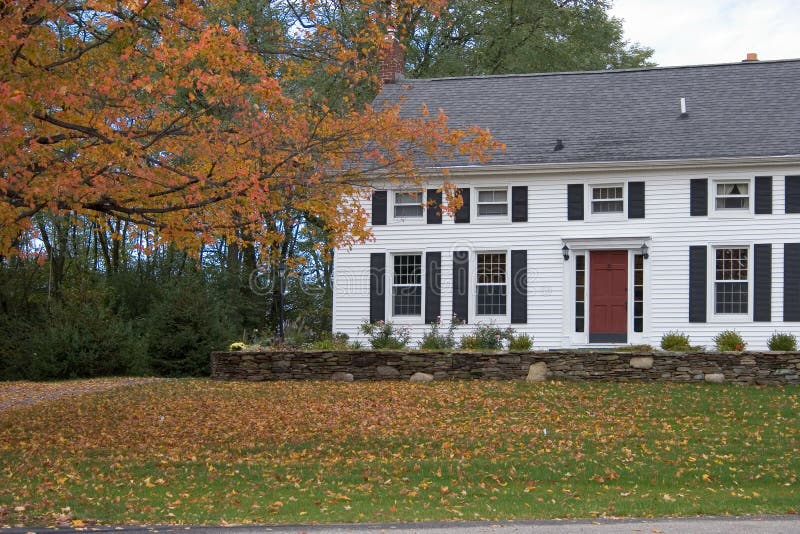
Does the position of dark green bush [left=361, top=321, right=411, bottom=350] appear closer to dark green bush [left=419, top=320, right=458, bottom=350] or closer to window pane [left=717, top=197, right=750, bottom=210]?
dark green bush [left=419, top=320, right=458, bottom=350]

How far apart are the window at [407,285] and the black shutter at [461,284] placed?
87 centimetres

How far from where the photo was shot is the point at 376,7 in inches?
567

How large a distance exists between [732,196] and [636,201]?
2.11 metres

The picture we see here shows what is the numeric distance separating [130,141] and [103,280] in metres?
16.5

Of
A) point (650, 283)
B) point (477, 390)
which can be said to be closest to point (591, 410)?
point (477, 390)

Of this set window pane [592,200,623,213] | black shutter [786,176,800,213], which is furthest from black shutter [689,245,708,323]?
black shutter [786,176,800,213]

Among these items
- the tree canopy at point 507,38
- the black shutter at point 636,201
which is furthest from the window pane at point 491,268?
the tree canopy at point 507,38

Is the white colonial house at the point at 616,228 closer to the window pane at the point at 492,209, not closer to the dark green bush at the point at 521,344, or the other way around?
the window pane at the point at 492,209

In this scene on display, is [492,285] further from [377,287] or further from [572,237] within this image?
[377,287]

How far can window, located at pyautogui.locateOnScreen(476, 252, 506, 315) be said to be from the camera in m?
24.1

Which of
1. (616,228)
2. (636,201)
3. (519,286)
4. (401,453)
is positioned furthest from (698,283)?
(401,453)

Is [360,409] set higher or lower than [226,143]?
lower

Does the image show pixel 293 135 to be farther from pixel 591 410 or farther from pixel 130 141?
pixel 591 410

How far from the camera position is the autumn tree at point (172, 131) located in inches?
447
